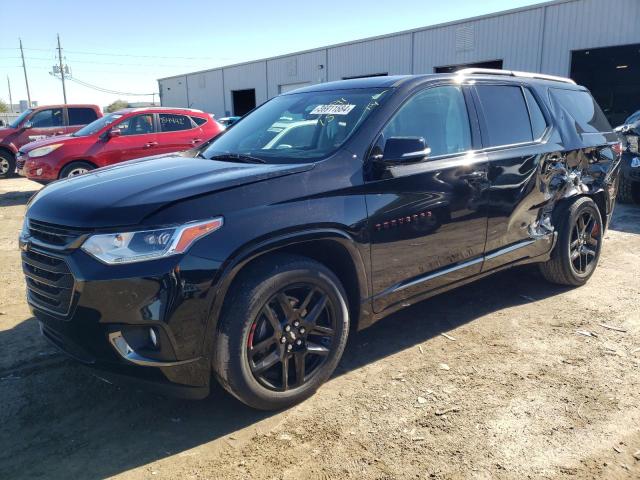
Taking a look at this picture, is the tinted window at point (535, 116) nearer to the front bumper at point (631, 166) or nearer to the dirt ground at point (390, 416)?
the dirt ground at point (390, 416)

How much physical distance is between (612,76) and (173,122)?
19.9 m

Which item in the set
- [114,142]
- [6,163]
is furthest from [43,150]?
[6,163]

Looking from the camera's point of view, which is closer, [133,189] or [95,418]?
[133,189]

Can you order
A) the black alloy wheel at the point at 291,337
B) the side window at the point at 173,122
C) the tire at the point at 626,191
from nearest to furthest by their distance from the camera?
the black alloy wheel at the point at 291,337 → the tire at the point at 626,191 → the side window at the point at 173,122

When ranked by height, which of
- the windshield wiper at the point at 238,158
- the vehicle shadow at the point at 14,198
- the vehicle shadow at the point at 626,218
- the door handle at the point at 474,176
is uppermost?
the windshield wiper at the point at 238,158

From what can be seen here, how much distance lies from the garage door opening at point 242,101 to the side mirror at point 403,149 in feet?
105

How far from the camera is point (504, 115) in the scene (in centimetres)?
409

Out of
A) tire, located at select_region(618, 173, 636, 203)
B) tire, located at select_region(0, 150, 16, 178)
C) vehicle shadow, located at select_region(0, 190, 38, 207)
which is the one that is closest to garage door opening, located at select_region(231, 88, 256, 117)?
tire, located at select_region(0, 150, 16, 178)

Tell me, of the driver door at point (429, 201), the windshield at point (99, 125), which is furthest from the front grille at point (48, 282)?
the windshield at point (99, 125)

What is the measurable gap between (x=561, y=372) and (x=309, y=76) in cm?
2653

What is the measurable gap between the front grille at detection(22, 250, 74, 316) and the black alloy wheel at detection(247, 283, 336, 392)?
924 millimetres

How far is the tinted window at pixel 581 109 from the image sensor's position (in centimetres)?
474

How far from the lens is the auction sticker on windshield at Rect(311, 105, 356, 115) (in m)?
3.47

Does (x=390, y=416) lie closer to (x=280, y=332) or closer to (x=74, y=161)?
(x=280, y=332)
